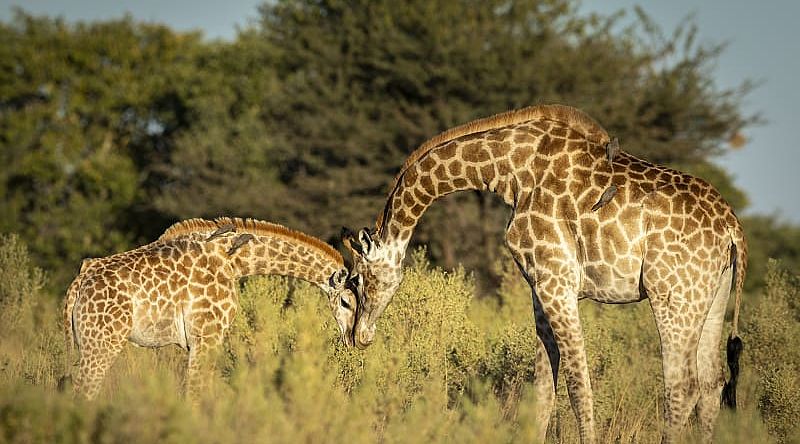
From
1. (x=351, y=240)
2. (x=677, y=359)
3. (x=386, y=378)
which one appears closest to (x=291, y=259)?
(x=351, y=240)

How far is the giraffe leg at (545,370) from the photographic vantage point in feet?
25.0

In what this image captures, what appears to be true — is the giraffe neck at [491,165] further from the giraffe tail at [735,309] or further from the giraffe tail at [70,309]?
the giraffe tail at [70,309]

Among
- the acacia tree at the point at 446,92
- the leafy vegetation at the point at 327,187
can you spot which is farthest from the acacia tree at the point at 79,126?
the acacia tree at the point at 446,92

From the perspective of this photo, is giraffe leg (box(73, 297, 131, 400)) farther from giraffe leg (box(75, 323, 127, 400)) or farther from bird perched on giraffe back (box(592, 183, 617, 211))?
bird perched on giraffe back (box(592, 183, 617, 211))

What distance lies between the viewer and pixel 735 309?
7.23 metres

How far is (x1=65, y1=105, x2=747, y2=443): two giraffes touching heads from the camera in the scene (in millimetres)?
6980

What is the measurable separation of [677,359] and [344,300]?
303 centimetres

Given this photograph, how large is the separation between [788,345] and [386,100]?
12.2m

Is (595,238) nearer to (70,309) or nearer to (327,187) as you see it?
(70,309)

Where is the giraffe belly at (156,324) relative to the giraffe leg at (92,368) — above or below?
above

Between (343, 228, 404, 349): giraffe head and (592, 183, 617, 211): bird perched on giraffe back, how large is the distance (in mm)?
1711

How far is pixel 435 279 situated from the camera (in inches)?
390

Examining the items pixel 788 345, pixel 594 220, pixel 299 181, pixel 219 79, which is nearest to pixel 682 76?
pixel 299 181

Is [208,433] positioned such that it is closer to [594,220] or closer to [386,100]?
[594,220]
